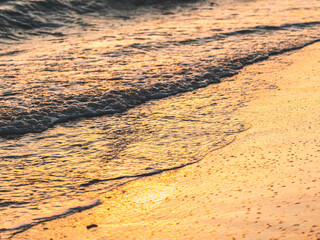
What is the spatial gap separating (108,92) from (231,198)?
202cm

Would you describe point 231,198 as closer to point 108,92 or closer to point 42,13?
point 108,92

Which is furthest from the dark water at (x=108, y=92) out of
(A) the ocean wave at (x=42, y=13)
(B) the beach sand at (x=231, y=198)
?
(B) the beach sand at (x=231, y=198)

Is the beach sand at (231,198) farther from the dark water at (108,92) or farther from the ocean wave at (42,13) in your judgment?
the ocean wave at (42,13)

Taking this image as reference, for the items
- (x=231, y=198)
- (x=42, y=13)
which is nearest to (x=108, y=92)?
(x=231, y=198)

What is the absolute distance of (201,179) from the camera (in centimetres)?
231

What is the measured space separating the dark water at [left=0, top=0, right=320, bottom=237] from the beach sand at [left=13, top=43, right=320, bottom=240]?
5.3 inches

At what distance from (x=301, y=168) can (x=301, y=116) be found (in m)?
0.87

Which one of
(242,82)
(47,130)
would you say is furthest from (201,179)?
(242,82)

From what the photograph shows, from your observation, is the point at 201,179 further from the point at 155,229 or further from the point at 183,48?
the point at 183,48

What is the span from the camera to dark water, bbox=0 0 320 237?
2.47 m

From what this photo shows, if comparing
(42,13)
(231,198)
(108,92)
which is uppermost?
(42,13)

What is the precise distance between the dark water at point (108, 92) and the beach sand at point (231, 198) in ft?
0.44

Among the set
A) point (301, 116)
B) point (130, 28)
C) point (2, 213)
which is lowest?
point (2, 213)

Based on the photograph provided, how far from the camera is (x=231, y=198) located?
203 centimetres
